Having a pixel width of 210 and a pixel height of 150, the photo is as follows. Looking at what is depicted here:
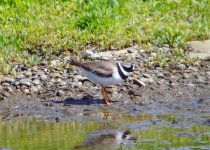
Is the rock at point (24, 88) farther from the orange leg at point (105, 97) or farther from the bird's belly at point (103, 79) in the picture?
the orange leg at point (105, 97)

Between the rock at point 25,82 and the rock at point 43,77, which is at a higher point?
the rock at point 43,77

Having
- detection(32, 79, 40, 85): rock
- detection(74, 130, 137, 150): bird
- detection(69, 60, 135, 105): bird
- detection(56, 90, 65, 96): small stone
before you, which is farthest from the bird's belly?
detection(74, 130, 137, 150): bird

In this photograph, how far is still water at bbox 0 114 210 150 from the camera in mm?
9125

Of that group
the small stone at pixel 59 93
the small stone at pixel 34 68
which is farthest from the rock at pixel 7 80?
the small stone at pixel 59 93

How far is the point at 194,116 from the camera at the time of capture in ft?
35.3

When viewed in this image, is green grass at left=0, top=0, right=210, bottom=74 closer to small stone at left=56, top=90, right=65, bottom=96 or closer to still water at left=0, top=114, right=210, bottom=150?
small stone at left=56, top=90, right=65, bottom=96

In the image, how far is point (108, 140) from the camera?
372 inches

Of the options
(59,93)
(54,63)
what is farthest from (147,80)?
(54,63)

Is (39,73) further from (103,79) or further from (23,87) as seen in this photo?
(103,79)

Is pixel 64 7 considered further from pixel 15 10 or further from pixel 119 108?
pixel 119 108

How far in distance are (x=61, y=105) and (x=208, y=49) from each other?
126 inches

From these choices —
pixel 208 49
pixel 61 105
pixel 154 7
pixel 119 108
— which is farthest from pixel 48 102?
pixel 154 7

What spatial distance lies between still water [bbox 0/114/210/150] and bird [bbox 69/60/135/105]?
0.78m

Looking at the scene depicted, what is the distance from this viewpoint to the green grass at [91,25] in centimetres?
1373
